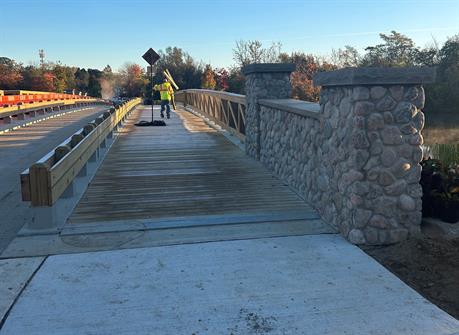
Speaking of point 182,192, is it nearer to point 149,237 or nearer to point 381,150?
point 149,237

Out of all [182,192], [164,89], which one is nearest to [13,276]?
[182,192]

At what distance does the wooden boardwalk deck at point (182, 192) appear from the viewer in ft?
20.1

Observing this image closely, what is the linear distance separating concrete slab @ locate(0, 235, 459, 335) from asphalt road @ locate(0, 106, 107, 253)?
5.06 feet

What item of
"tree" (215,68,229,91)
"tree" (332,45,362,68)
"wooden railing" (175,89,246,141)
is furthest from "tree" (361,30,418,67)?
"wooden railing" (175,89,246,141)

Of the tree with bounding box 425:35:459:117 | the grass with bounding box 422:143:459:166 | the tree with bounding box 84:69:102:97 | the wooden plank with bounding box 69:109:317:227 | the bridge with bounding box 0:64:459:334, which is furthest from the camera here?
the tree with bounding box 84:69:102:97

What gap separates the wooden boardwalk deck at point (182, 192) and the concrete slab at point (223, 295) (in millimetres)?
1096

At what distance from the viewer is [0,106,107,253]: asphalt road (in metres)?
6.27

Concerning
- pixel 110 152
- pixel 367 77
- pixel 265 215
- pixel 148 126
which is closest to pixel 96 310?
pixel 265 215

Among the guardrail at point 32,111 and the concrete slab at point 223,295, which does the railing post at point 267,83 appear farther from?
the guardrail at point 32,111

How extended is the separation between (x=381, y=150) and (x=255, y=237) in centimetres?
163

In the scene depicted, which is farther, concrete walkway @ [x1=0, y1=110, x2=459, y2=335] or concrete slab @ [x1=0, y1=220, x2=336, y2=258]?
concrete slab @ [x1=0, y1=220, x2=336, y2=258]

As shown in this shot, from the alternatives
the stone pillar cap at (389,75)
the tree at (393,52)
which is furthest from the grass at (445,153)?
Result: the tree at (393,52)

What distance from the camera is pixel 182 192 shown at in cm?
747

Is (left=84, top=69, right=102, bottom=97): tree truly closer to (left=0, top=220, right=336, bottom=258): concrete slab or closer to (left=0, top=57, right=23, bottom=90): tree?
(left=0, top=57, right=23, bottom=90): tree
